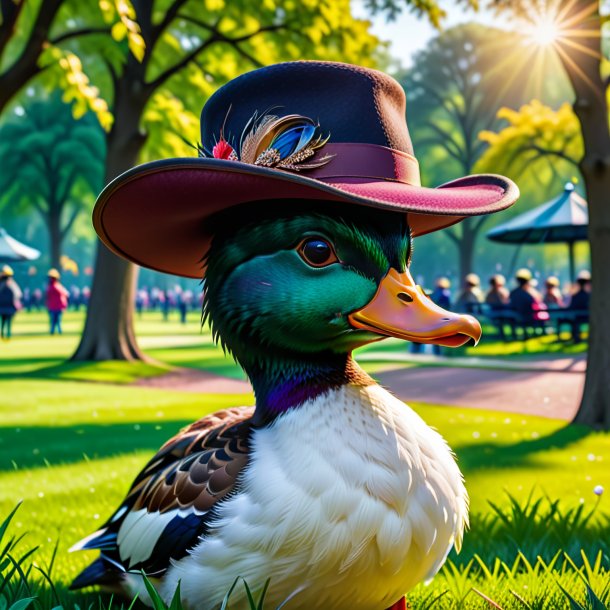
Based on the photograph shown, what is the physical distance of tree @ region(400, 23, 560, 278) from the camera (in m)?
29.7

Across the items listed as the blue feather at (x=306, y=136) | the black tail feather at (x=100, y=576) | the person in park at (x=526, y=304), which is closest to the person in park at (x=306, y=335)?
the blue feather at (x=306, y=136)

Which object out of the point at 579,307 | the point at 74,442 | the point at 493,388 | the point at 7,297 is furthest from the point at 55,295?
the point at 74,442

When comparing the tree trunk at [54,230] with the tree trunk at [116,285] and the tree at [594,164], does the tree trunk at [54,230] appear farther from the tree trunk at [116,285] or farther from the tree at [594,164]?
the tree at [594,164]

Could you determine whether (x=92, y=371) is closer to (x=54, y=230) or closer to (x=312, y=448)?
(x=312, y=448)

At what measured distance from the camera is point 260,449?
179 cm

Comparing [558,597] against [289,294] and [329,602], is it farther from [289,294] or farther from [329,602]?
[289,294]

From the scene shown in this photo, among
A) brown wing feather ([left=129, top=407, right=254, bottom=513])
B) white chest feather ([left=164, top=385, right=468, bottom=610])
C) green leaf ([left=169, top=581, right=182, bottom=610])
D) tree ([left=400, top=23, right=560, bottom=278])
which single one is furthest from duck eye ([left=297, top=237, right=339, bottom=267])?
tree ([left=400, top=23, right=560, bottom=278])

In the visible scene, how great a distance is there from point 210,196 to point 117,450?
3.96 m

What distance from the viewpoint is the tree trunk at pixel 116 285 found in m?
10.8

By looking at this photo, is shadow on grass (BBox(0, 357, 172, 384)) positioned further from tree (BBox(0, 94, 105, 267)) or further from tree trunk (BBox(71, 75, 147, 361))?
tree (BBox(0, 94, 105, 267))

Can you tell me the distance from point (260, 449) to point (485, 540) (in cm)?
177

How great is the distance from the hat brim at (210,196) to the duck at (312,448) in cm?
10

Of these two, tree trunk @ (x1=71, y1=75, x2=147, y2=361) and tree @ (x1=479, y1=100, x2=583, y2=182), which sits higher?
tree @ (x1=479, y1=100, x2=583, y2=182)

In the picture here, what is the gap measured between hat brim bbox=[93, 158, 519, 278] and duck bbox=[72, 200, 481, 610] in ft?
0.32
